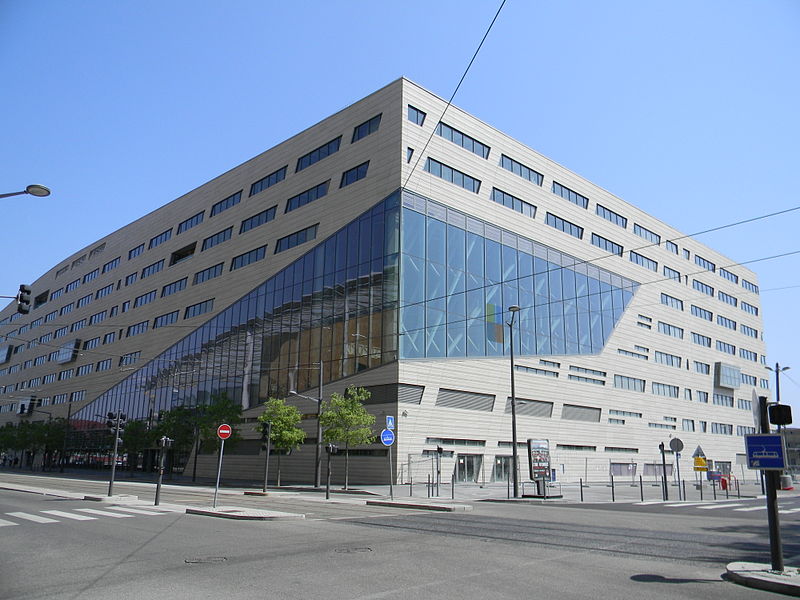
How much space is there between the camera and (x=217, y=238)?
197ft

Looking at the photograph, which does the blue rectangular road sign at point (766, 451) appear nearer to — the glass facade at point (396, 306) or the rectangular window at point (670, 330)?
the glass facade at point (396, 306)

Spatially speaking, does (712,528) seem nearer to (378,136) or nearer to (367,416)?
(367,416)

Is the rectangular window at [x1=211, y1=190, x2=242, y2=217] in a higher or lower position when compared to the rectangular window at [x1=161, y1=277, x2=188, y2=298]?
higher

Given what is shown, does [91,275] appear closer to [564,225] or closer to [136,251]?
[136,251]

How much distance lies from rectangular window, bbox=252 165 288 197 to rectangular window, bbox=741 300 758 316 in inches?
2755

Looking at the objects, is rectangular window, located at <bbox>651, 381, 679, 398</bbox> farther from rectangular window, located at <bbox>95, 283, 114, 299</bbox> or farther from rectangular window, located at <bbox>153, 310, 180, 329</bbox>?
rectangular window, located at <bbox>95, 283, 114, 299</bbox>

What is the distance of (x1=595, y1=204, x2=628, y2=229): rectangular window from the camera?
196ft

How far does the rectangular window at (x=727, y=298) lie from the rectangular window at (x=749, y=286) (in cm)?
520

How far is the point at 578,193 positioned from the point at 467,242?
18.7m

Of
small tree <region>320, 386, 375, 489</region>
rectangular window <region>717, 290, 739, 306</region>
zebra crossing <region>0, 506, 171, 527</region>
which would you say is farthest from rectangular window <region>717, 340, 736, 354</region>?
zebra crossing <region>0, 506, 171, 527</region>

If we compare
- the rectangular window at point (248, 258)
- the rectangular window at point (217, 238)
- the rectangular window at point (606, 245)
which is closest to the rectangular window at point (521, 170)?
the rectangular window at point (606, 245)

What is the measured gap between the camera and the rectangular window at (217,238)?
58.5m

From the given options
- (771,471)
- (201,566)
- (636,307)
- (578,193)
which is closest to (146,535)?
(201,566)

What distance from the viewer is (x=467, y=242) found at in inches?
1770
